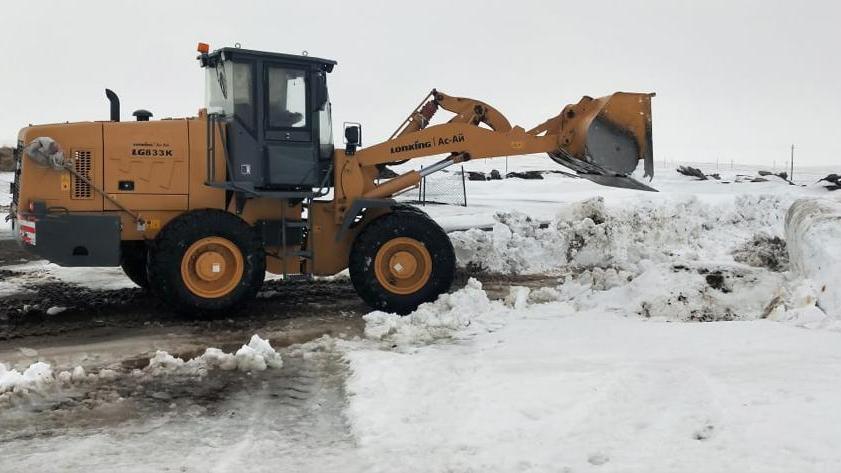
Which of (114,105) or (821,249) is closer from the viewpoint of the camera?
(821,249)

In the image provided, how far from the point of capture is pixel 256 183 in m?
7.89

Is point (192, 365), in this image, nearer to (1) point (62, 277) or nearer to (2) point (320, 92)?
(2) point (320, 92)

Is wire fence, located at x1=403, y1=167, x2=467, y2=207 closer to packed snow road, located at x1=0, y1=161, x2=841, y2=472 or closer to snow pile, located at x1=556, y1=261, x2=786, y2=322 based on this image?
packed snow road, located at x1=0, y1=161, x2=841, y2=472

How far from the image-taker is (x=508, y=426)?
4.32 m

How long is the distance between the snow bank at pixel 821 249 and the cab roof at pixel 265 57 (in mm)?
5266

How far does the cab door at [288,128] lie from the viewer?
25.8 feet

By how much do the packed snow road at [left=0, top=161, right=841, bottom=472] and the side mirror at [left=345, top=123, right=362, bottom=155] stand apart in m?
1.83

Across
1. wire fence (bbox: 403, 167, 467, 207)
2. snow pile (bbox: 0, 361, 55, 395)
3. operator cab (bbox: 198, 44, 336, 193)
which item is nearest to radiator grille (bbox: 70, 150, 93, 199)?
operator cab (bbox: 198, 44, 336, 193)

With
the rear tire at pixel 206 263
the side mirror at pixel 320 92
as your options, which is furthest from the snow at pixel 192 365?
the side mirror at pixel 320 92

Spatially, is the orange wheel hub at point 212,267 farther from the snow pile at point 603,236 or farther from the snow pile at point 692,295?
the snow pile at point 603,236

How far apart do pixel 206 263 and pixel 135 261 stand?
2.04 m

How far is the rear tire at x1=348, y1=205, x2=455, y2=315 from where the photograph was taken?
8.05m

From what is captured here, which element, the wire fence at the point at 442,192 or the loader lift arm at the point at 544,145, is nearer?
the loader lift arm at the point at 544,145

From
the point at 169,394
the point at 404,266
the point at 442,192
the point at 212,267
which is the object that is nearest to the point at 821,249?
the point at 404,266
